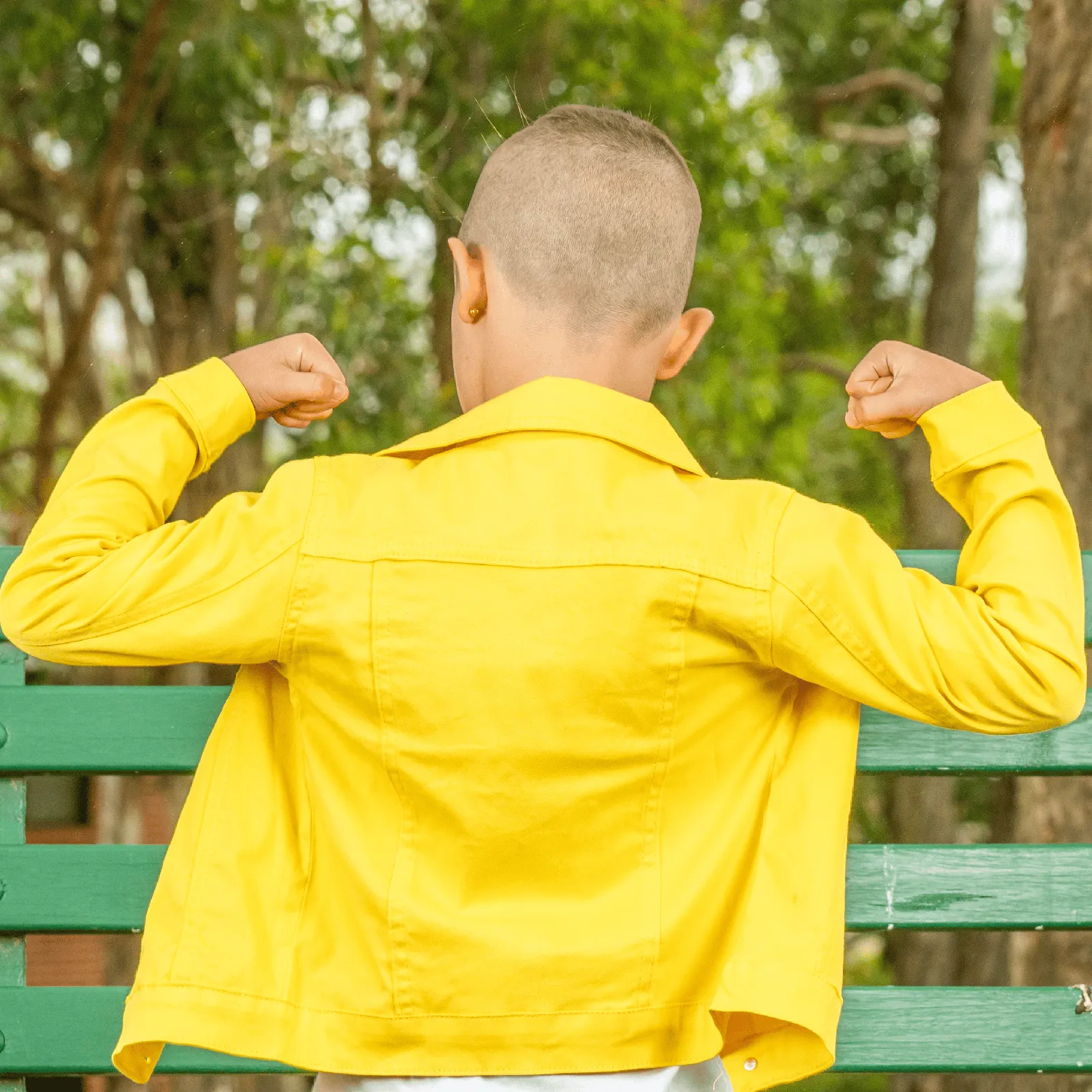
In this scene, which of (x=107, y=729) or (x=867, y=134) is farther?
(x=867, y=134)

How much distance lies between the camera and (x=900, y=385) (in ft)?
5.85

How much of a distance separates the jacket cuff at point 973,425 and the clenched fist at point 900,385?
0.06ft

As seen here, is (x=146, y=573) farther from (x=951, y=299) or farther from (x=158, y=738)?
(x=951, y=299)

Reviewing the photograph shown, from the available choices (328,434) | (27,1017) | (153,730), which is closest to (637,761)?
(153,730)

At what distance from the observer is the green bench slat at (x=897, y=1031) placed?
7.06 ft

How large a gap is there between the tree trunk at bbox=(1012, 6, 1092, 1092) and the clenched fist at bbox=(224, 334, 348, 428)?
2.76 meters

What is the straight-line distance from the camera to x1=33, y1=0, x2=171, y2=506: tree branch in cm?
621

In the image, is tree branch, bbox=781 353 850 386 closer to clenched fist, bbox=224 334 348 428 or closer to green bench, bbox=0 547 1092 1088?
green bench, bbox=0 547 1092 1088

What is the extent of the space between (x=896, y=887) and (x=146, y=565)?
1260 millimetres

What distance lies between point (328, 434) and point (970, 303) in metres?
5.81

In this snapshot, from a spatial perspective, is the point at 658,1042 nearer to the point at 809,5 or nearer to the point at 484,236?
the point at 484,236

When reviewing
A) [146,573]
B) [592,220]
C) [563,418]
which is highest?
[592,220]

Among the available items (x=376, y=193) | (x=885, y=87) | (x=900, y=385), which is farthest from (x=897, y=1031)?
(x=885, y=87)

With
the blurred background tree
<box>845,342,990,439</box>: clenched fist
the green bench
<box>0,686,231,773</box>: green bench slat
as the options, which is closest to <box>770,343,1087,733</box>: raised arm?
<box>845,342,990,439</box>: clenched fist
